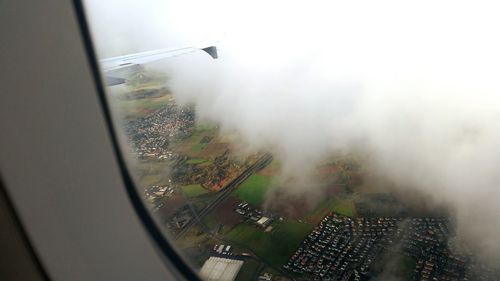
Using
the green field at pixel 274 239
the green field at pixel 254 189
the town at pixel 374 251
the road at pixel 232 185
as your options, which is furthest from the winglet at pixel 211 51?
the town at pixel 374 251

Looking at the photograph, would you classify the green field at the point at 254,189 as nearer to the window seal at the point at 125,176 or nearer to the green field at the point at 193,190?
the green field at the point at 193,190

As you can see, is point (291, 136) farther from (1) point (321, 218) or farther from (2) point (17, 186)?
(2) point (17, 186)

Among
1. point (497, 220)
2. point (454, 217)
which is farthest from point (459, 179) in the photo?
point (454, 217)

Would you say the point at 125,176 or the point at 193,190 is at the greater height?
the point at 125,176

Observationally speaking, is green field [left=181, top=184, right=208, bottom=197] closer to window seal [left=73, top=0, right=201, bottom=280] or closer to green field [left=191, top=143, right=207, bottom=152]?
green field [left=191, top=143, right=207, bottom=152]

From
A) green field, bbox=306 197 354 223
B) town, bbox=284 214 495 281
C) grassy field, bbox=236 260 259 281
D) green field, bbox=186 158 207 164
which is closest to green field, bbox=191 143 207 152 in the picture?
green field, bbox=186 158 207 164

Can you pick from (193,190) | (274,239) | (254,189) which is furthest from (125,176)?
(254,189)

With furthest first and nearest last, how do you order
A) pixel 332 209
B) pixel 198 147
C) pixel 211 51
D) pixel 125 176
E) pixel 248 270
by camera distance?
pixel 198 147 → pixel 332 209 → pixel 248 270 → pixel 211 51 → pixel 125 176

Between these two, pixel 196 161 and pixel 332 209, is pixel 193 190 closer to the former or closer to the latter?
pixel 196 161
